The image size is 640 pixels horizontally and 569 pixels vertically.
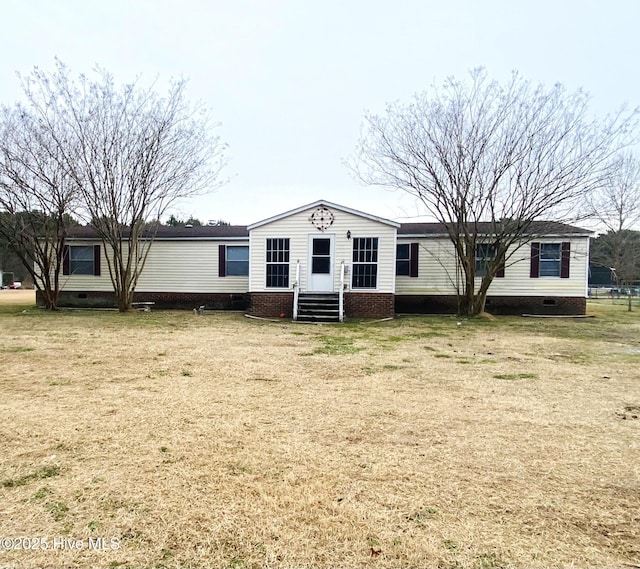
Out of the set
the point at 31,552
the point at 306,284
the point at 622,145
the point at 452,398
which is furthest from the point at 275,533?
the point at 622,145

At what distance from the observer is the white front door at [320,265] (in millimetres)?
13938

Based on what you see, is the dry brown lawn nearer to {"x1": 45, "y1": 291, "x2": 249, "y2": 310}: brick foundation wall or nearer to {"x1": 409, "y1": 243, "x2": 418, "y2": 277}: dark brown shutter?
{"x1": 409, "y1": 243, "x2": 418, "y2": 277}: dark brown shutter

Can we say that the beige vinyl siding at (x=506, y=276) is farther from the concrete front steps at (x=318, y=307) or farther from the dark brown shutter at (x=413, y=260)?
the concrete front steps at (x=318, y=307)

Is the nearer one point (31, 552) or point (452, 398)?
point (31, 552)

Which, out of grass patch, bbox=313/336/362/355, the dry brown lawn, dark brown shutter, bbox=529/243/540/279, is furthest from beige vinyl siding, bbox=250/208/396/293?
the dry brown lawn

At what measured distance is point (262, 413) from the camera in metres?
4.04

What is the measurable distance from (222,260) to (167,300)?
2894 mm

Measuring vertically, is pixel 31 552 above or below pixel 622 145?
below

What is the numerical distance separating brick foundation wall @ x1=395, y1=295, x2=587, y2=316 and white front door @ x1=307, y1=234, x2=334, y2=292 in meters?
3.62

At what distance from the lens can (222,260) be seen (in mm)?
16797

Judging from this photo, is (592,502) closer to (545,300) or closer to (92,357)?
(92,357)

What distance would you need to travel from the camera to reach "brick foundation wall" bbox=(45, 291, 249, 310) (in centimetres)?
1680

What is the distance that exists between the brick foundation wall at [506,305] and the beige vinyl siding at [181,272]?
21.4 feet

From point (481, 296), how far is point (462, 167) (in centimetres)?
443
